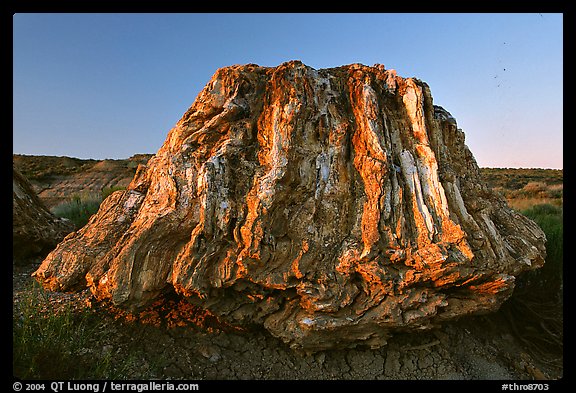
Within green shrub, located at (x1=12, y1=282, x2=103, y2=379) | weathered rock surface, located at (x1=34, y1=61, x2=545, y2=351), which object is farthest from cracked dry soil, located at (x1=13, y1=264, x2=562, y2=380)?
weathered rock surface, located at (x1=34, y1=61, x2=545, y2=351)

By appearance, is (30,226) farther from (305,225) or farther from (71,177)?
(71,177)

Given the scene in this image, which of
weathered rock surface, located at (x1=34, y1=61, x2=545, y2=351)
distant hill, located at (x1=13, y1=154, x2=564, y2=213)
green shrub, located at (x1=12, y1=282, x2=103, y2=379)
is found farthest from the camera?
distant hill, located at (x1=13, y1=154, x2=564, y2=213)

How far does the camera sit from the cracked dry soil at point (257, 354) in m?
4.18

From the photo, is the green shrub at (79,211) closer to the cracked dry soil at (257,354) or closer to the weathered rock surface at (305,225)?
the cracked dry soil at (257,354)

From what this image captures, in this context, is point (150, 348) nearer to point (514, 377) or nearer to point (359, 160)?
point (359, 160)

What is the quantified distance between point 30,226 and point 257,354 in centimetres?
539

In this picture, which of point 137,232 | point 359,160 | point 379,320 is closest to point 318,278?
point 379,320

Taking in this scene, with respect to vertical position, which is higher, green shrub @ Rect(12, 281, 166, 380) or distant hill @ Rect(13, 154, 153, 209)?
distant hill @ Rect(13, 154, 153, 209)

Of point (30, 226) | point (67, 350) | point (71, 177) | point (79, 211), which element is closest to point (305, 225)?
point (67, 350)

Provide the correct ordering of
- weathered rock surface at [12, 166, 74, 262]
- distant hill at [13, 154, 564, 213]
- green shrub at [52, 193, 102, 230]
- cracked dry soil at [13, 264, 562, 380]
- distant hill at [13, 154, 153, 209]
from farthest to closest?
distant hill at [13, 154, 153, 209], distant hill at [13, 154, 564, 213], green shrub at [52, 193, 102, 230], weathered rock surface at [12, 166, 74, 262], cracked dry soil at [13, 264, 562, 380]

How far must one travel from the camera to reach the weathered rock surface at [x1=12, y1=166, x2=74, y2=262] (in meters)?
6.92

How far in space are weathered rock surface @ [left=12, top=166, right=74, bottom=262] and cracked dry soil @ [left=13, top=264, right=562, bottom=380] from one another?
2.54m

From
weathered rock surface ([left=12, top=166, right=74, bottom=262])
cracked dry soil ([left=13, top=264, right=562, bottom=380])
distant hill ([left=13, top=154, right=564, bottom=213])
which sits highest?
distant hill ([left=13, top=154, right=564, bottom=213])

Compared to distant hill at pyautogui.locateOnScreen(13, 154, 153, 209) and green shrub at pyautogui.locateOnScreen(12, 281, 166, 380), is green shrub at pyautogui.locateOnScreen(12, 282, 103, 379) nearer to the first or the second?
green shrub at pyautogui.locateOnScreen(12, 281, 166, 380)
